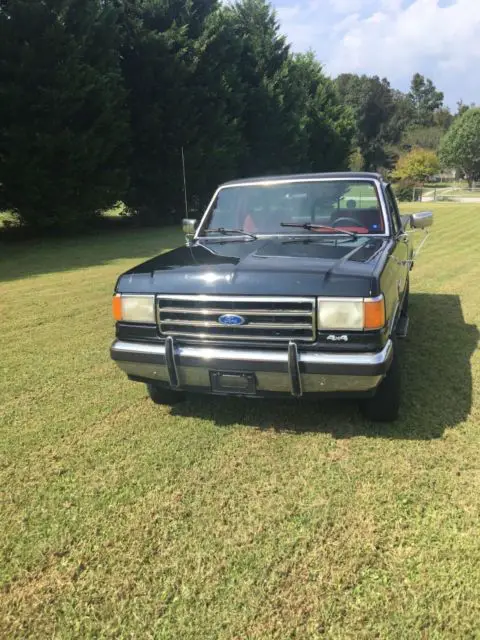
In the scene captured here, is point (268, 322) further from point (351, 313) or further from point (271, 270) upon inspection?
point (351, 313)

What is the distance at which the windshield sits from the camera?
4129 mm

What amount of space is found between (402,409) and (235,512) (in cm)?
163

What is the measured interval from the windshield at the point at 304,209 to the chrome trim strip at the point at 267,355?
1.42 metres

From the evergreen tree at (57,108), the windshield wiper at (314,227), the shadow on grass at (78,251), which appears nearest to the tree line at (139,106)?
the evergreen tree at (57,108)

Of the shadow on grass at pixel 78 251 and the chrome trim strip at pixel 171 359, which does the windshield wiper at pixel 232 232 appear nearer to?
the chrome trim strip at pixel 171 359

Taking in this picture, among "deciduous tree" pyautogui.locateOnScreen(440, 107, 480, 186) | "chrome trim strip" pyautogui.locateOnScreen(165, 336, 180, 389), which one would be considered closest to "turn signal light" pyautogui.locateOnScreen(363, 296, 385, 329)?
"chrome trim strip" pyautogui.locateOnScreen(165, 336, 180, 389)

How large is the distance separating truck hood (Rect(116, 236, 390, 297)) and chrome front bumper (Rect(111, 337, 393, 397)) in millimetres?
366

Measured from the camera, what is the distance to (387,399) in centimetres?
325

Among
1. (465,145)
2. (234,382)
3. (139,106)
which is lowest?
(234,382)

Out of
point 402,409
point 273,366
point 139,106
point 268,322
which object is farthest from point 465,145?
point 273,366

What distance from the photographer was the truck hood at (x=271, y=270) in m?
2.88

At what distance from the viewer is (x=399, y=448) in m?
3.11

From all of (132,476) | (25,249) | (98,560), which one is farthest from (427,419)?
(25,249)

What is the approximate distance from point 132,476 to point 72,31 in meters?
14.6
